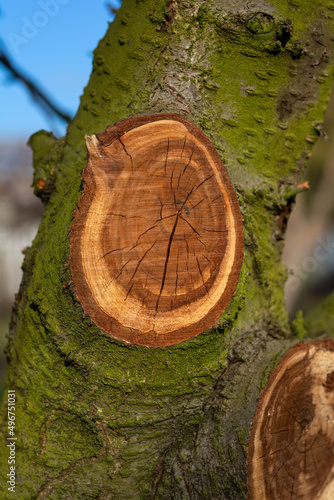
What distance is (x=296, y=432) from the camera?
1212mm

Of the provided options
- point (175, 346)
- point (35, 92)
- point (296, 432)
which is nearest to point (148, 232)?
point (175, 346)

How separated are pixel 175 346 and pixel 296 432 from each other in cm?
45

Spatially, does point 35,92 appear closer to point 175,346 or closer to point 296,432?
point 175,346

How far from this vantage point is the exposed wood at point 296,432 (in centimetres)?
116

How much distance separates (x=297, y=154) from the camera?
1453mm

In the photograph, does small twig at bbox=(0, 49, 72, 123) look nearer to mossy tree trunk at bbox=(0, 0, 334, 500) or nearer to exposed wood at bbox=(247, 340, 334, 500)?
mossy tree trunk at bbox=(0, 0, 334, 500)

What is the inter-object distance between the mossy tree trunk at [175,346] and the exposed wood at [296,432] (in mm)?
42

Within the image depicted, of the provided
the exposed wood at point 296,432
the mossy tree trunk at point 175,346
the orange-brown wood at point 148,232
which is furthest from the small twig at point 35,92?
the exposed wood at point 296,432

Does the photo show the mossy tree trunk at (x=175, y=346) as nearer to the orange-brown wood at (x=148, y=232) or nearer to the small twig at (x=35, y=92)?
the orange-brown wood at (x=148, y=232)

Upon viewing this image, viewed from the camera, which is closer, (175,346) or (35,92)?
(175,346)

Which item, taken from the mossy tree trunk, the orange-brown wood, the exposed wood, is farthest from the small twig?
the exposed wood

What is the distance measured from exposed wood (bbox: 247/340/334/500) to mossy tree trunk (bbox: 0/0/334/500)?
0.04m

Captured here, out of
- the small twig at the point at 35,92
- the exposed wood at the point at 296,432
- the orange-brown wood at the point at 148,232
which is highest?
the small twig at the point at 35,92

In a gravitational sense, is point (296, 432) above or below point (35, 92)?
below
